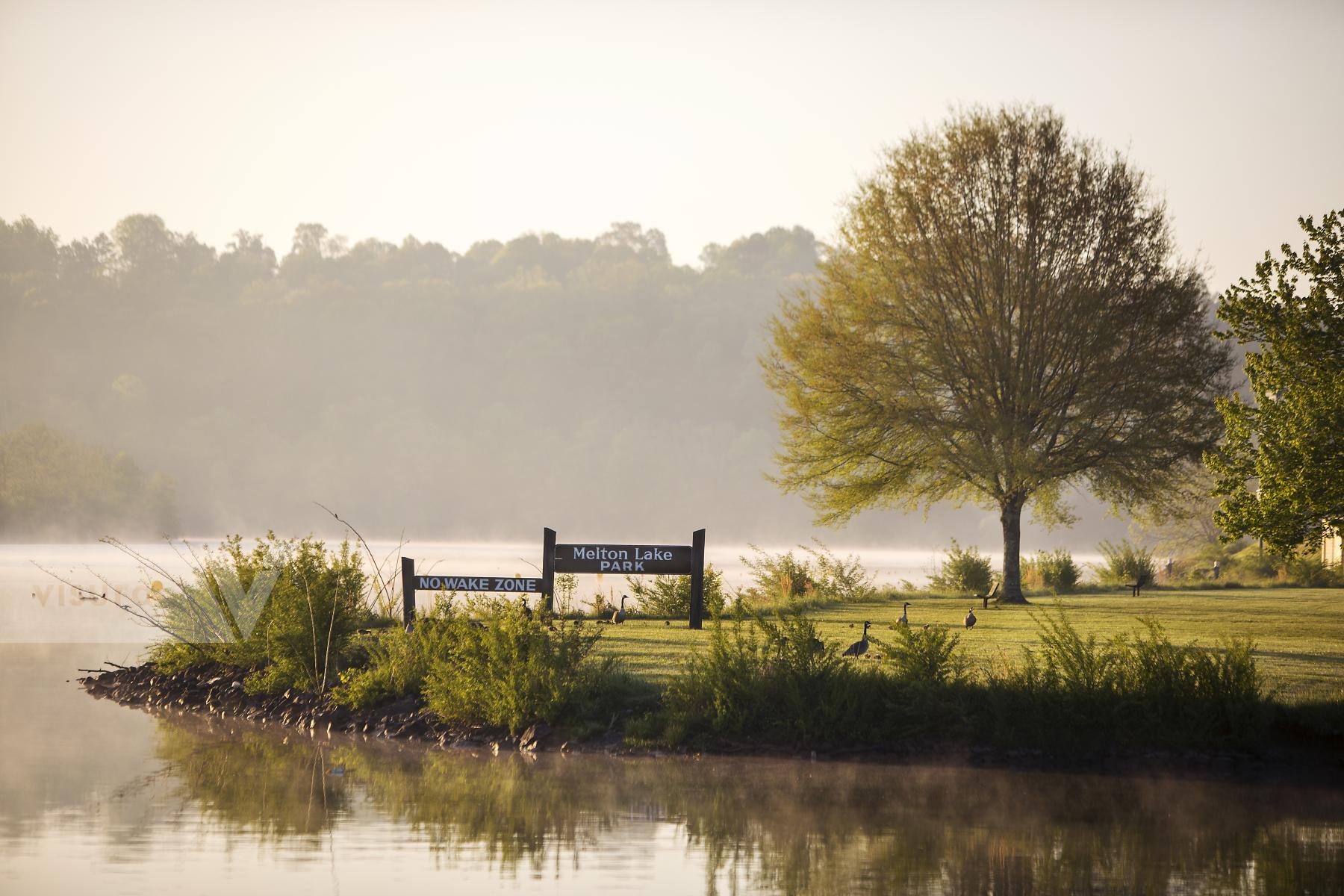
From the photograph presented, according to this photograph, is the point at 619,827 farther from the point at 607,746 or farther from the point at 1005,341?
the point at 1005,341

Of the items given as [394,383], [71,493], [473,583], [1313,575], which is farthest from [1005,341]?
[394,383]

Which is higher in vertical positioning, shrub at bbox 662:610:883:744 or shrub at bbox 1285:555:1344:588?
shrub at bbox 1285:555:1344:588

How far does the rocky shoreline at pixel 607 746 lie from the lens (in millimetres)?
12914

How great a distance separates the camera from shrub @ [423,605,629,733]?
48.6ft

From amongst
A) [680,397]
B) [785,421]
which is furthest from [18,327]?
[785,421]

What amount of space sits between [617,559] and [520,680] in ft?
23.1

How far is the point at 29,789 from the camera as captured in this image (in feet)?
41.0

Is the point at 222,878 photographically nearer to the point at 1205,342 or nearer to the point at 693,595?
the point at 693,595

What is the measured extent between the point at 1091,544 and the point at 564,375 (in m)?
58.8

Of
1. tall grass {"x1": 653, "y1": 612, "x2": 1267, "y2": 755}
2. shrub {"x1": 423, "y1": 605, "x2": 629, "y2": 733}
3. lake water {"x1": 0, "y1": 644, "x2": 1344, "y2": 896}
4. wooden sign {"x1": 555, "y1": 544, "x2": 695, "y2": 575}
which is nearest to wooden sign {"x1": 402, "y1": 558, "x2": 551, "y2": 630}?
wooden sign {"x1": 555, "y1": 544, "x2": 695, "y2": 575}

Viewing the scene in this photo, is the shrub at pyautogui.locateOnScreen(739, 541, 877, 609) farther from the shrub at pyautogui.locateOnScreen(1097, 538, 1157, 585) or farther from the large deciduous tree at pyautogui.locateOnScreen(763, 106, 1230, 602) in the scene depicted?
the shrub at pyautogui.locateOnScreen(1097, 538, 1157, 585)

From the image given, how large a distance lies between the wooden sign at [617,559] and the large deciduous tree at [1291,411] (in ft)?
29.2

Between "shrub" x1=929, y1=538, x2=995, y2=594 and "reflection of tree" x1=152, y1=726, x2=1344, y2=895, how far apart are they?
2111 centimetres

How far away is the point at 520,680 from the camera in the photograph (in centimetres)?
1490
